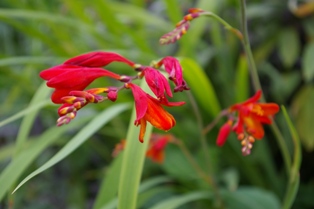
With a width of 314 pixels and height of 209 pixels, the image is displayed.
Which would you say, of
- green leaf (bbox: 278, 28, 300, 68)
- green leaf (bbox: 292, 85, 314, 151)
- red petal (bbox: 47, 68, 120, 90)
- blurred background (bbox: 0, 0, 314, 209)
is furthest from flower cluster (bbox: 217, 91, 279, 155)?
green leaf (bbox: 278, 28, 300, 68)

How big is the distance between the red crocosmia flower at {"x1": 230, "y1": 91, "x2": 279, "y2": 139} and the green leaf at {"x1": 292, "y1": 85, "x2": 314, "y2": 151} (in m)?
0.71

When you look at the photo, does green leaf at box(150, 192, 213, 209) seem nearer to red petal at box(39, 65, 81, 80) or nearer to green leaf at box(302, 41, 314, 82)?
red petal at box(39, 65, 81, 80)

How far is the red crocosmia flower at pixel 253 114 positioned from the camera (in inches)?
30.4

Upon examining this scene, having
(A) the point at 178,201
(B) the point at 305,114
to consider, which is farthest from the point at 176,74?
(B) the point at 305,114

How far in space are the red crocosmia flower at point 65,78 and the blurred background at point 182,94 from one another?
582 millimetres

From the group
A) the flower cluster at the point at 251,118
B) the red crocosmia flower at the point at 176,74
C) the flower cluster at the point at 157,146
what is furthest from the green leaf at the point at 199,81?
the red crocosmia flower at the point at 176,74

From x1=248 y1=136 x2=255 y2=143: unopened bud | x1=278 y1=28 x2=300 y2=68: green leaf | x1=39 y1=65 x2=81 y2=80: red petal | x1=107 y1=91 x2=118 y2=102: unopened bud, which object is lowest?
x1=248 y1=136 x2=255 y2=143: unopened bud

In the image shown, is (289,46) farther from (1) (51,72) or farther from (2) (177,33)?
(1) (51,72)

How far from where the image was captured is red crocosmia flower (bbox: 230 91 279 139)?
77cm

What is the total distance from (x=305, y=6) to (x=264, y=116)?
3.56 feet

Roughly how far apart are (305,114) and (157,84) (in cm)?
106

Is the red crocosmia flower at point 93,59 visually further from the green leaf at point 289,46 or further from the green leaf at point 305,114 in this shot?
the green leaf at point 289,46

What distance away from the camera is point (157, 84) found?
605 mm

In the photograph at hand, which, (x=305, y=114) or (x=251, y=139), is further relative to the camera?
(x=305, y=114)
